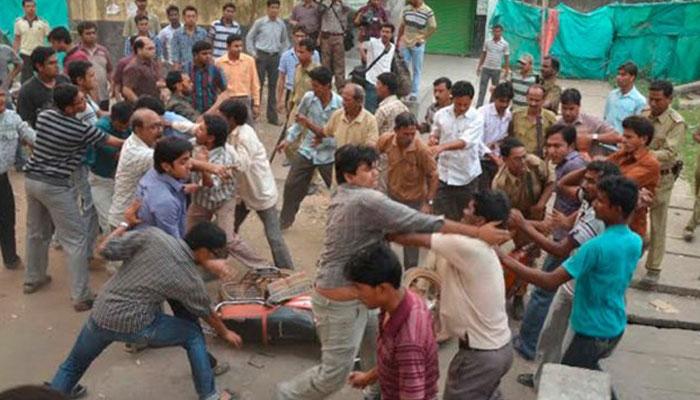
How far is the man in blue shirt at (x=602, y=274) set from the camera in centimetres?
360

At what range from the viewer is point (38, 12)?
12.8 metres

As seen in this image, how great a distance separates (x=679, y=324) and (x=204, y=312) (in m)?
4.17

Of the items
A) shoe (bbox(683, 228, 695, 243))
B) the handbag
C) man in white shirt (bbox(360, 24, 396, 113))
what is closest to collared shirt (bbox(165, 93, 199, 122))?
the handbag

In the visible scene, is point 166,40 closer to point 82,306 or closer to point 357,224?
point 82,306

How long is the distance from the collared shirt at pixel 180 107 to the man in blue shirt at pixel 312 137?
36.0 inches

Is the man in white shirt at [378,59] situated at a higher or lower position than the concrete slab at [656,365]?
higher

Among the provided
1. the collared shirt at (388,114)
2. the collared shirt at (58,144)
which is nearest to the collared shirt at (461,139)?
the collared shirt at (388,114)

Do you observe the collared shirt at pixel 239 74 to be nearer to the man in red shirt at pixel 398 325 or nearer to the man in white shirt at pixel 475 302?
the man in white shirt at pixel 475 302

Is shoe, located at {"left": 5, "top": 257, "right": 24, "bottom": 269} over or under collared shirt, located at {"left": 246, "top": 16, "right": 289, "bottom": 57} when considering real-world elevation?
under

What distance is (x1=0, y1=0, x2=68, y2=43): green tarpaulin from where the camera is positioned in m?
12.8

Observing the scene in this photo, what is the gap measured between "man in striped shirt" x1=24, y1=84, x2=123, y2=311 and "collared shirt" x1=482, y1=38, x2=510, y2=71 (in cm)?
807

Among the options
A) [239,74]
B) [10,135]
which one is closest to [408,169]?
[10,135]

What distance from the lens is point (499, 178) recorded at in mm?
5516

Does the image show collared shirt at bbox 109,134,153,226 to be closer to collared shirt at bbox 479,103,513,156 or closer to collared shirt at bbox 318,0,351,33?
collared shirt at bbox 479,103,513,156
